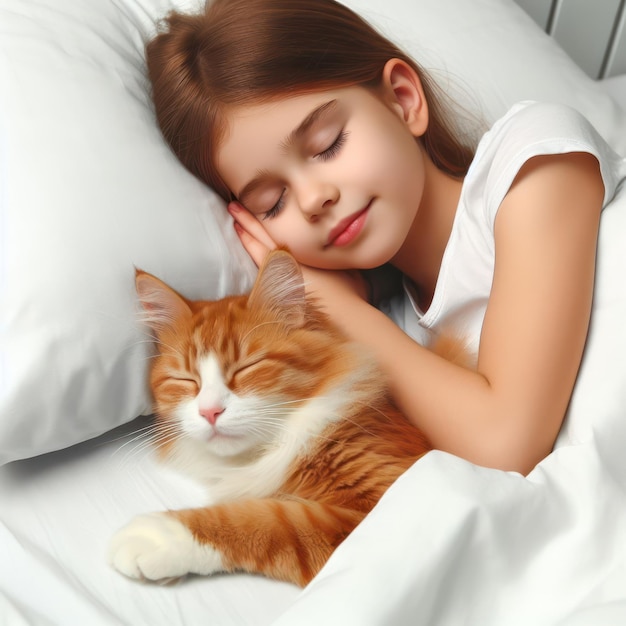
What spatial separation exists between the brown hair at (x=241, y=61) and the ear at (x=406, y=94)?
2 cm

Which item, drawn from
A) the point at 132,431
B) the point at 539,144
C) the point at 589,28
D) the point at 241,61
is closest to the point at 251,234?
the point at 241,61

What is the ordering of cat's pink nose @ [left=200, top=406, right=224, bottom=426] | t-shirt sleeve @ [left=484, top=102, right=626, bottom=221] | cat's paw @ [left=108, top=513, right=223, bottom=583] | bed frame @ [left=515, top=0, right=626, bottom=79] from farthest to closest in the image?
bed frame @ [left=515, top=0, right=626, bottom=79] → t-shirt sleeve @ [left=484, top=102, right=626, bottom=221] → cat's pink nose @ [left=200, top=406, right=224, bottom=426] → cat's paw @ [left=108, top=513, right=223, bottom=583]

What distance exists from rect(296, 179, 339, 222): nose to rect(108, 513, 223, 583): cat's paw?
0.53 m

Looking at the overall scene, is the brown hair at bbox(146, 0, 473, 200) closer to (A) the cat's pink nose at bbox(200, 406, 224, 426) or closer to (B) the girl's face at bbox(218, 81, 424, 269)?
(B) the girl's face at bbox(218, 81, 424, 269)

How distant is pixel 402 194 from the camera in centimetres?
117

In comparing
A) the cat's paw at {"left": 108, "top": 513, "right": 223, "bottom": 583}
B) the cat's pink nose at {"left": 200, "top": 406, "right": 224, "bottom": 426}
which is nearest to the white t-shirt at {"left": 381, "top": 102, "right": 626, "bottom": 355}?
the cat's pink nose at {"left": 200, "top": 406, "right": 224, "bottom": 426}

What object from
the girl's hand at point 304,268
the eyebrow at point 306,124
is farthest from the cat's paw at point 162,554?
the eyebrow at point 306,124

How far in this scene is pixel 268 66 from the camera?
113 cm

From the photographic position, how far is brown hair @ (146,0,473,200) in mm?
1136

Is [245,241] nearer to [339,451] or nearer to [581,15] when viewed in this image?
[339,451]

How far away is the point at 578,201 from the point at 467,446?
1.35 feet

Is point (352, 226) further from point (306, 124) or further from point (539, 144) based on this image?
point (539, 144)

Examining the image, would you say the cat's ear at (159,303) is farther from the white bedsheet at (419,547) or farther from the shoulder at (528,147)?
the shoulder at (528,147)

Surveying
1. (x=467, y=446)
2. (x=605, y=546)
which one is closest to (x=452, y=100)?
(x=467, y=446)
